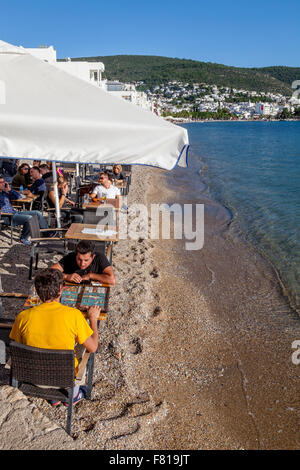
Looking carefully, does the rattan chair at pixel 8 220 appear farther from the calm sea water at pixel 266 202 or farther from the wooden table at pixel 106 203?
the calm sea water at pixel 266 202

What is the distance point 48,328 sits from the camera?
2.68m

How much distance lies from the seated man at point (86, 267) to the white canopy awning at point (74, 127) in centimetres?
154

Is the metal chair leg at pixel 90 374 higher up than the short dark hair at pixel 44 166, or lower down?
lower down

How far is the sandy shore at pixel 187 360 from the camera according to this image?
3486 millimetres

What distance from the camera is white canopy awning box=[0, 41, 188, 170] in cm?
262

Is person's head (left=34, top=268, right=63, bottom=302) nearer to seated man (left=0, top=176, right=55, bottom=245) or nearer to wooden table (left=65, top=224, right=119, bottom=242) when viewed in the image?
wooden table (left=65, top=224, right=119, bottom=242)

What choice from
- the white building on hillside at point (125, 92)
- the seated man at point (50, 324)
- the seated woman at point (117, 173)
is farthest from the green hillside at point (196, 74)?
the seated man at point (50, 324)

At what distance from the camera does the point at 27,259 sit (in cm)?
646

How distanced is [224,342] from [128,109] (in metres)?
3.58

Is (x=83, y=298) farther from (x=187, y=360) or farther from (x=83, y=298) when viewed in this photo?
(x=187, y=360)

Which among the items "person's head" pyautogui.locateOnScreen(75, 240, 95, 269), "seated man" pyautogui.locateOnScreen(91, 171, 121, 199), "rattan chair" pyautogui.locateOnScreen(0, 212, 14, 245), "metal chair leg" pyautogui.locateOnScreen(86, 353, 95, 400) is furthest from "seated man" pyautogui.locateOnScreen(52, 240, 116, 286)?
"seated man" pyautogui.locateOnScreen(91, 171, 121, 199)

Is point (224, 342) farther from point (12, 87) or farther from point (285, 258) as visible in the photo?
point (285, 258)

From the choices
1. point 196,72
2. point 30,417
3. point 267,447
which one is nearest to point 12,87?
point 30,417

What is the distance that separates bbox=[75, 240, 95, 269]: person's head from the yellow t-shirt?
1286 mm
